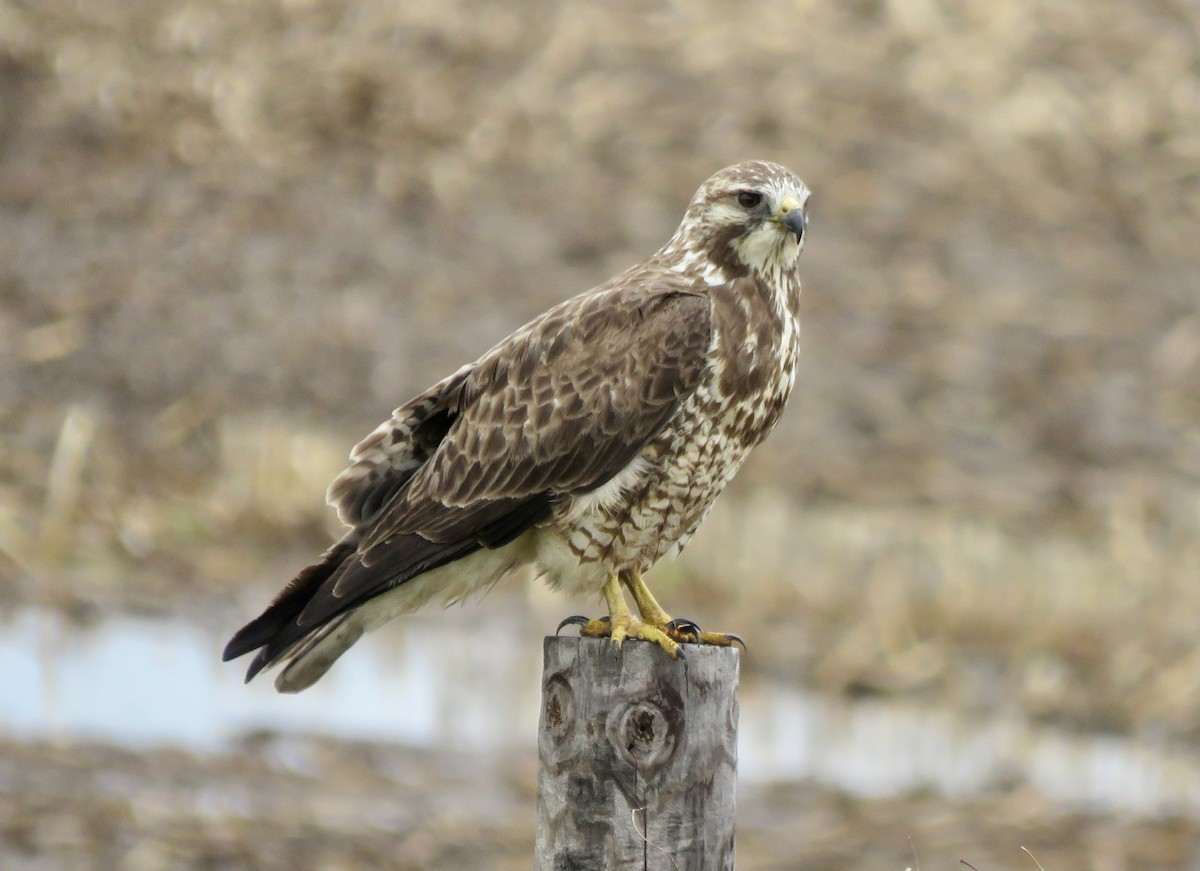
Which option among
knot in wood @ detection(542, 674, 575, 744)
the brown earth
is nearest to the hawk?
knot in wood @ detection(542, 674, 575, 744)

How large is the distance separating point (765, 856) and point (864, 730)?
1603mm

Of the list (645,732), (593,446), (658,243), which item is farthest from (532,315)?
(645,732)

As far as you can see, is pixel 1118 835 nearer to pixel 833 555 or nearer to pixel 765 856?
pixel 765 856

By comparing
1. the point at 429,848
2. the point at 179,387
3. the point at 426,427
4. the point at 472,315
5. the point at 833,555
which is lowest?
the point at 429,848

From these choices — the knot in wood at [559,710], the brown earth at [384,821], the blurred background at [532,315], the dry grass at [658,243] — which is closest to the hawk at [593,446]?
the knot in wood at [559,710]

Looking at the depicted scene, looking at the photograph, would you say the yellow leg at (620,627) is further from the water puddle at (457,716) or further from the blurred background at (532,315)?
the water puddle at (457,716)

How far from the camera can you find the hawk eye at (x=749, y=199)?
17.8 feet

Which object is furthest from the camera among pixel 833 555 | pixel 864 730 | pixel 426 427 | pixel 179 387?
pixel 179 387

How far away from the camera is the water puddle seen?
8.84 meters

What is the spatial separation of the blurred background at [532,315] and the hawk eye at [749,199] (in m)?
3.45

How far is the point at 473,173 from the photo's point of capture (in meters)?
14.0

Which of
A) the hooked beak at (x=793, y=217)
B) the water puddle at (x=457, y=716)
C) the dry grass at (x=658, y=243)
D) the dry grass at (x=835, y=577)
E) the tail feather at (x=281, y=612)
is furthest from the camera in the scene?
the dry grass at (x=658, y=243)

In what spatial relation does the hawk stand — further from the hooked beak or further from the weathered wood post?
the weathered wood post

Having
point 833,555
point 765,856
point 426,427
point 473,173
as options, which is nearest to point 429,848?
point 765,856
